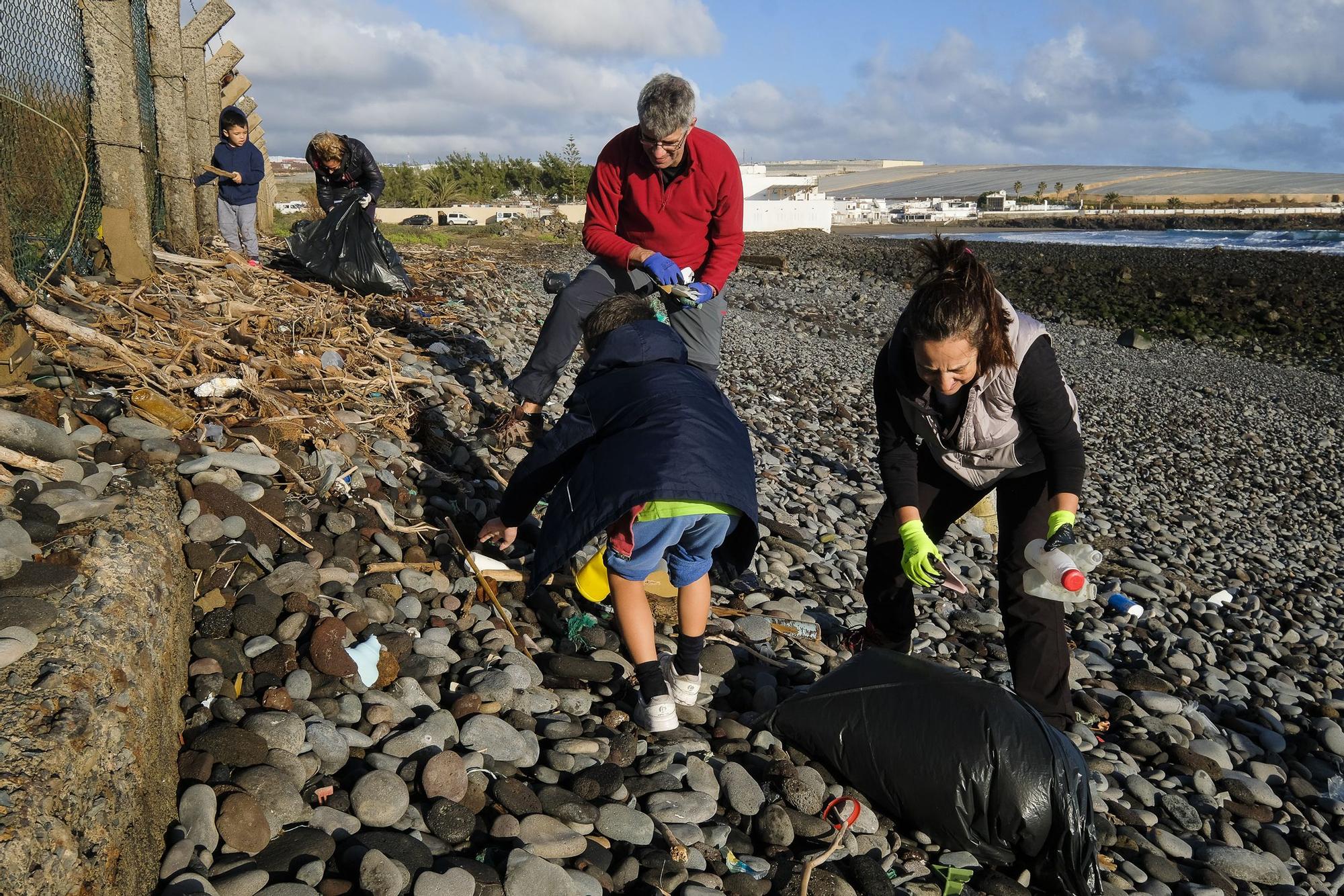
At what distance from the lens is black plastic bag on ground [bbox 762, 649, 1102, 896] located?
2330 mm

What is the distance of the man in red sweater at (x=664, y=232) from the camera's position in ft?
13.9

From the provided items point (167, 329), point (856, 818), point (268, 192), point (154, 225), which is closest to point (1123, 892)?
point (856, 818)

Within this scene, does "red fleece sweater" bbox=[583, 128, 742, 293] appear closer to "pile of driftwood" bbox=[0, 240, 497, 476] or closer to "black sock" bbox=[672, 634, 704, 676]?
"pile of driftwood" bbox=[0, 240, 497, 476]

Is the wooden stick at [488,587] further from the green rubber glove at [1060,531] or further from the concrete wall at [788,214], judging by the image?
the concrete wall at [788,214]

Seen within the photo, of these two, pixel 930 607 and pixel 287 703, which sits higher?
pixel 287 703

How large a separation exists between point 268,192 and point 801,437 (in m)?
12.4

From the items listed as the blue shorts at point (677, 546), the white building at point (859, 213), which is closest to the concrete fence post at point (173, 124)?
the blue shorts at point (677, 546)

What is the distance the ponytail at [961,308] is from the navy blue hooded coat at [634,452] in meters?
0.64

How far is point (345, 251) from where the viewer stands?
281 inches

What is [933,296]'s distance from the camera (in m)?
2.60

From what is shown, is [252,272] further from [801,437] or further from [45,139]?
[801,437]

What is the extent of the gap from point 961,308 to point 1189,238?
60.5 m

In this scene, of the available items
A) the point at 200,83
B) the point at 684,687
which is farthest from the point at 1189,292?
the point at 684,687

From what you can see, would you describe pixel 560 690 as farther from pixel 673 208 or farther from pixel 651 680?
pixel 673 208
